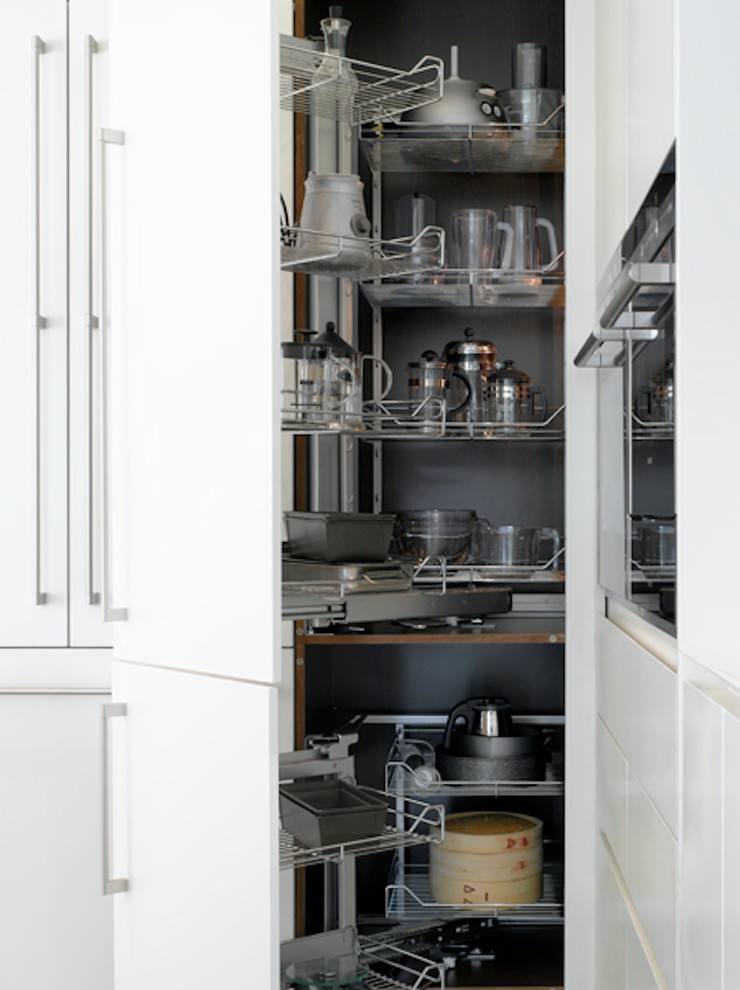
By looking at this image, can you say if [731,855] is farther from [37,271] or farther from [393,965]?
[37,271]

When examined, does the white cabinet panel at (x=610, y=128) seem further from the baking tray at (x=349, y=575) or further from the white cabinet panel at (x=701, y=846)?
the white cabinet panel at (x=701, y=846)

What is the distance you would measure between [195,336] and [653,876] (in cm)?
90

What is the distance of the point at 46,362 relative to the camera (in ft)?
7.18

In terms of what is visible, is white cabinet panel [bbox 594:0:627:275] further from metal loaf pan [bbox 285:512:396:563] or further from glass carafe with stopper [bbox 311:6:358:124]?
metal loaf pan [bbox 285:512:396:563]

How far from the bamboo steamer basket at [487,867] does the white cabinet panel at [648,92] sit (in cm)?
128

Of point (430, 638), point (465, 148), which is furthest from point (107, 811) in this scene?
point (465, 148)

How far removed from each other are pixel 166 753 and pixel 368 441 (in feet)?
3.82

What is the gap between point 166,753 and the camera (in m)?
1.66

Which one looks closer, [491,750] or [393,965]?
[393,965]

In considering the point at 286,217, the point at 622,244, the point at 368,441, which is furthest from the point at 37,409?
the point at 622,244

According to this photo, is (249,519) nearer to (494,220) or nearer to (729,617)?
(729,617)

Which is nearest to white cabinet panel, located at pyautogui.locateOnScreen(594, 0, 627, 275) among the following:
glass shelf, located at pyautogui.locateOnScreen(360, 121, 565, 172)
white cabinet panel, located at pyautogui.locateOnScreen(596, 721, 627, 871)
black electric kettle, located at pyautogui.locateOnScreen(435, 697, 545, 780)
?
glass shelf, located at pyautogui.locateOnScreen(360, 121, 565, 172)

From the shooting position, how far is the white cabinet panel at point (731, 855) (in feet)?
3.24

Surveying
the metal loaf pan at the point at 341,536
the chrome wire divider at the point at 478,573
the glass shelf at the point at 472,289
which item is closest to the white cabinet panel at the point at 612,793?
the chrome wire divider at the point at 478,573
